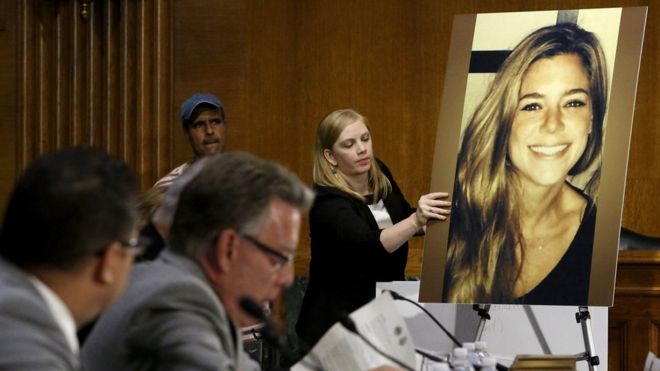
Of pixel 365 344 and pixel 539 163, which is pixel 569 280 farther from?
pixel 365 344

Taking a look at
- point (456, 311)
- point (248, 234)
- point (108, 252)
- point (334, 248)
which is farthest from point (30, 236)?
point (456, 311)

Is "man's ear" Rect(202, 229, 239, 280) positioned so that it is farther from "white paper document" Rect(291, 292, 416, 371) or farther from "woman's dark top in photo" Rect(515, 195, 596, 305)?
"woman's dark top in photo" Rect(515, 195, 596, 305)

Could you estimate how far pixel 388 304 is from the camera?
9.70ft

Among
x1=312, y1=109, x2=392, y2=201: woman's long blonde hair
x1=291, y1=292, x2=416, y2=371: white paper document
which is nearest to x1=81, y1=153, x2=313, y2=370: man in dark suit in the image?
x1=291, y1=292, x2=416, y2=371: white paper document

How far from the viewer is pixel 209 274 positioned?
219cm

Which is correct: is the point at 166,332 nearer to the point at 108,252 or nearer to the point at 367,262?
the point at 108,252

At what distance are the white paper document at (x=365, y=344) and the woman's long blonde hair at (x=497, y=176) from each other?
1.48 meters

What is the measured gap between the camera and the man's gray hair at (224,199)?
2148mm

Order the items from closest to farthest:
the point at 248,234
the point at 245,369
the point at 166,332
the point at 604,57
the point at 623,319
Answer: the point at 166,332 < the point at 248,234 < the point at 245,369 < the point at 604,57 < the point at 623,319

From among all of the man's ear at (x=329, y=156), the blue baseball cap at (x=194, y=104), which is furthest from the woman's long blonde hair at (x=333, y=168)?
the blue baseball cap at (x=194, y=104)

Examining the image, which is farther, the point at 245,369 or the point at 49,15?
the point at 49,15

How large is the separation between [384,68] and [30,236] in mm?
4542

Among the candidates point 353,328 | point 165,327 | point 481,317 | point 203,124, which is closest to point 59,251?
point 165,327

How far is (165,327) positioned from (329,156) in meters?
2.77
